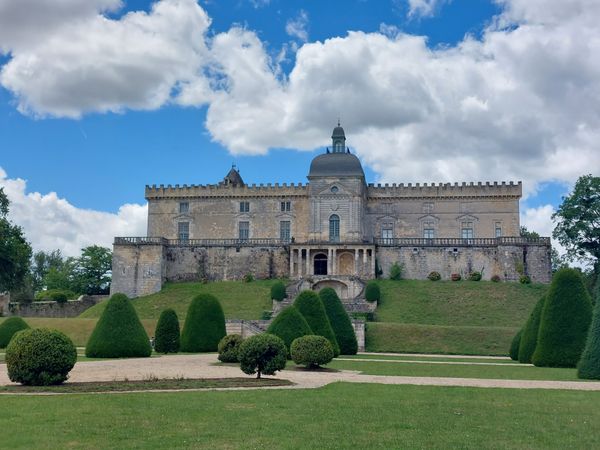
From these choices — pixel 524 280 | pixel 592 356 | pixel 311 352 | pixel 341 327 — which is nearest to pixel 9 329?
pixel 341 327

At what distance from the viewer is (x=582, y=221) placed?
2255 inches

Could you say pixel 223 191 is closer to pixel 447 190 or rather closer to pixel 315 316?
pixel 447 190

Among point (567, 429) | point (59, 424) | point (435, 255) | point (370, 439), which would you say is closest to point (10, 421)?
point (59, 424)

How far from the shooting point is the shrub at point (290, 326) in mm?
28062

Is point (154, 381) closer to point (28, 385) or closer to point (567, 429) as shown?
point (28, 385)

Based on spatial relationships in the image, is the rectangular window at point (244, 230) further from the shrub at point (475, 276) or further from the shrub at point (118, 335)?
the shrub at point (118, 335)

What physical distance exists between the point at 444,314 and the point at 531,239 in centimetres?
1388

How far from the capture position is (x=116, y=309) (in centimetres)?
3033

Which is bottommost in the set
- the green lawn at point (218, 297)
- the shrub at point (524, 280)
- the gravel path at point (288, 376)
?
the gravel path at point (288, 376)

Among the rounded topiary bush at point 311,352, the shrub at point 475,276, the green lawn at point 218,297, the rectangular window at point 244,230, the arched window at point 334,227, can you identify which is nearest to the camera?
the rounded topiary bush at point 311,352

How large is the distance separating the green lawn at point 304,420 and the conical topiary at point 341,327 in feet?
56.9

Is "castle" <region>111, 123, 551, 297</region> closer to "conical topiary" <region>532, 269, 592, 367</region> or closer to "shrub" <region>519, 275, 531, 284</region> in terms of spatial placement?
"shrub" <region>519, 275, 531, 284</region>

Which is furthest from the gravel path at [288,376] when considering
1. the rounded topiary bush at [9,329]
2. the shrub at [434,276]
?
the shrub at [434,276]

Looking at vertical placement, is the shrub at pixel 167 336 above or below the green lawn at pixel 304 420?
above
